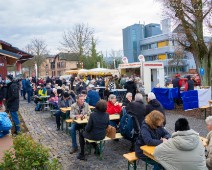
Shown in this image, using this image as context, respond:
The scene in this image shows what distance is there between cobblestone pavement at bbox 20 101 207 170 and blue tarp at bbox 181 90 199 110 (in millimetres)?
1122

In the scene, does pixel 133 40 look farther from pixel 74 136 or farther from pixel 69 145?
pixel 74 136

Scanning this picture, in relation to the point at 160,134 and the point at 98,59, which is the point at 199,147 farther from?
the point at 98,59

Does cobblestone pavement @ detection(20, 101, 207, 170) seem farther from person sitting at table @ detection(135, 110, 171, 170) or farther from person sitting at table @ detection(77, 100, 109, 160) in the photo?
person sitting at table @ detection(135, 110, 171, 170)

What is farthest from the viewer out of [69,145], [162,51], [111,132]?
[162,51]

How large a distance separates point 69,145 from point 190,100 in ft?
24.1

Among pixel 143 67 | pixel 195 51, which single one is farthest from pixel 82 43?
pixel 195 51

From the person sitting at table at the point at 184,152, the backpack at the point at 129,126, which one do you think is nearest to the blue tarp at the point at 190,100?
the backpack at the point at 129,126

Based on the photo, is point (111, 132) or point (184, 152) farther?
point (111, 132)

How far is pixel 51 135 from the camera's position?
28.3ft

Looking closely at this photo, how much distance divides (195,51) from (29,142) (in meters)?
13.2

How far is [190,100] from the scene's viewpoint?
12.6 metres

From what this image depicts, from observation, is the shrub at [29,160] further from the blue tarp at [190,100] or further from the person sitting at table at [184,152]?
the blue tarp at [190,100]

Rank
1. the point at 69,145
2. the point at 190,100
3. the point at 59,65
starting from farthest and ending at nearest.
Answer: the point at 59,65 → the point at 190,100 → the point at 69,145

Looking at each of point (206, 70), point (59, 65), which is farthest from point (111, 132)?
point (59, 65)
